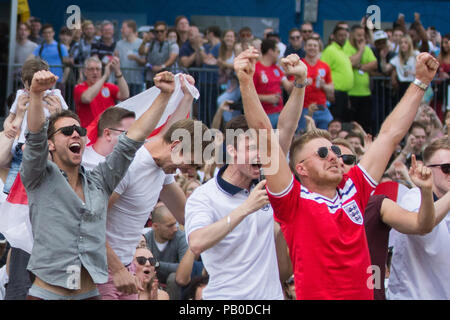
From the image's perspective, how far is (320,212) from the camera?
4.15 metres

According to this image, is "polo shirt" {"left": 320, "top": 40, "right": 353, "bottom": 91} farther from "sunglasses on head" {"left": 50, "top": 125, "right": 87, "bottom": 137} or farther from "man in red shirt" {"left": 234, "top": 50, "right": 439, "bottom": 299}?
"sunglasses on head" {"left": 50, "top": 125, "right": 87, "bottom": 137}

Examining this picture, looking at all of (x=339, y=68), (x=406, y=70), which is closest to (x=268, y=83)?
(x=339, y=68)

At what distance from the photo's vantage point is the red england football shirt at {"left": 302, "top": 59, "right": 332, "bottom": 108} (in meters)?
10.6

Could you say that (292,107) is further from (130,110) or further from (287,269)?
(130,110)

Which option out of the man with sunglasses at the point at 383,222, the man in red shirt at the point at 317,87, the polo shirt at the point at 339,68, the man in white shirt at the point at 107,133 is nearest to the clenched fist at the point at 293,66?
the man with sunglasses at the point at 383,222

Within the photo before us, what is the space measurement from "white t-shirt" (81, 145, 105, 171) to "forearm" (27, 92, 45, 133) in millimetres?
1237

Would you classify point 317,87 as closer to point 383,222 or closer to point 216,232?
point 383,222

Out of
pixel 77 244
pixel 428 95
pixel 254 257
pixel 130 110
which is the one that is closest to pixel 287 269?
pixel 254 257

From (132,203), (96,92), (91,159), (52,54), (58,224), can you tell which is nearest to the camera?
(58,224)

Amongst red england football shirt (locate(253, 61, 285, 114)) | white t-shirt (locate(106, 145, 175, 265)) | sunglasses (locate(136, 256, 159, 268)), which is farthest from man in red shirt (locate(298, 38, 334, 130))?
white t-shirt (locate(106, 145, 175, 265))

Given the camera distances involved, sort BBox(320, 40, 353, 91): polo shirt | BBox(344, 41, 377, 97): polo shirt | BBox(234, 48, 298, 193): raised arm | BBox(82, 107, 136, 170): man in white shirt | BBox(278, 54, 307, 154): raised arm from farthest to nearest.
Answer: BBox(344, 41, 377, 97): polo shirt
BBox(320, 40, 353, 91): polo shirt
BBox(82, 107, 136, 170): man in white shirt
BBox(278, 54, 307, 154): raised arm
BBox(234, 48, 298, 193): raised arm

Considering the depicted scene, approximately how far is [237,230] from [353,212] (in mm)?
677
